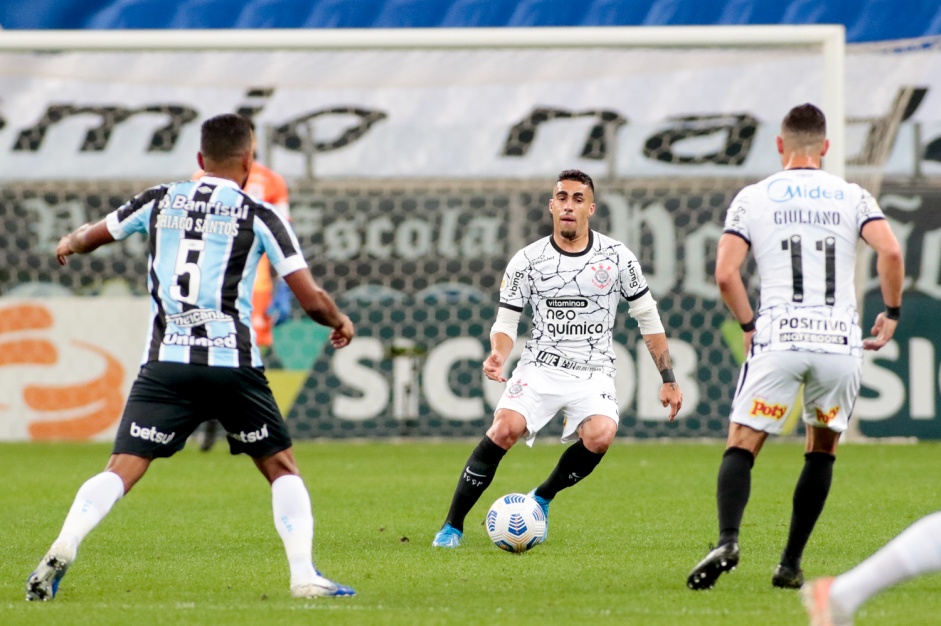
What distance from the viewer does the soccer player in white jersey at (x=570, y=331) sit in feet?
24.1

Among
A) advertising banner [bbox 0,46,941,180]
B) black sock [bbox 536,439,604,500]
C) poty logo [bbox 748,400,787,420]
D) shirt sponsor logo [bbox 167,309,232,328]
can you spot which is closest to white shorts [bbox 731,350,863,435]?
poty logo [bbox 748,400,787,420]

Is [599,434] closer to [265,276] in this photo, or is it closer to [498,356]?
[498,356]

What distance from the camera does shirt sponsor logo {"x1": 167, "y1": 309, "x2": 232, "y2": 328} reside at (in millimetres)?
5402

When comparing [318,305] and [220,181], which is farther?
[220,181]

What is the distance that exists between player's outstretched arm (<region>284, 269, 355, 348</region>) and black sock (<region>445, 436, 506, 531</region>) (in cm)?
193

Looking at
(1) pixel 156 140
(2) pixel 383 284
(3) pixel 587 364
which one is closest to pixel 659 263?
(2) pixel 383 284

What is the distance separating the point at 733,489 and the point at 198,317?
2.12m

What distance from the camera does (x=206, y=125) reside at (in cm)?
552

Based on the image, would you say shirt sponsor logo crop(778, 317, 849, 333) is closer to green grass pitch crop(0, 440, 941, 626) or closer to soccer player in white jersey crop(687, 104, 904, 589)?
soccer player in white jersey crop(687, 104, 904, 589)

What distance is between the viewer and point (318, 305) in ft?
17.4

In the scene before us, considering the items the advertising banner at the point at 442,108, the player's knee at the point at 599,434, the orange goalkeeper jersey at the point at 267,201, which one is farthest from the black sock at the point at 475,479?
the advertising banner at the point at 442,108

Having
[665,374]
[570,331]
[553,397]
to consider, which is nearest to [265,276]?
[570,331]

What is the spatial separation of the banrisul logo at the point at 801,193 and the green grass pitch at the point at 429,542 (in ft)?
4.91

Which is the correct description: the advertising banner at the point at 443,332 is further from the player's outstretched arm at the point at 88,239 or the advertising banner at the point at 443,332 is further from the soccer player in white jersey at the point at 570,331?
the player's outstretched arm at the point at 88,239
